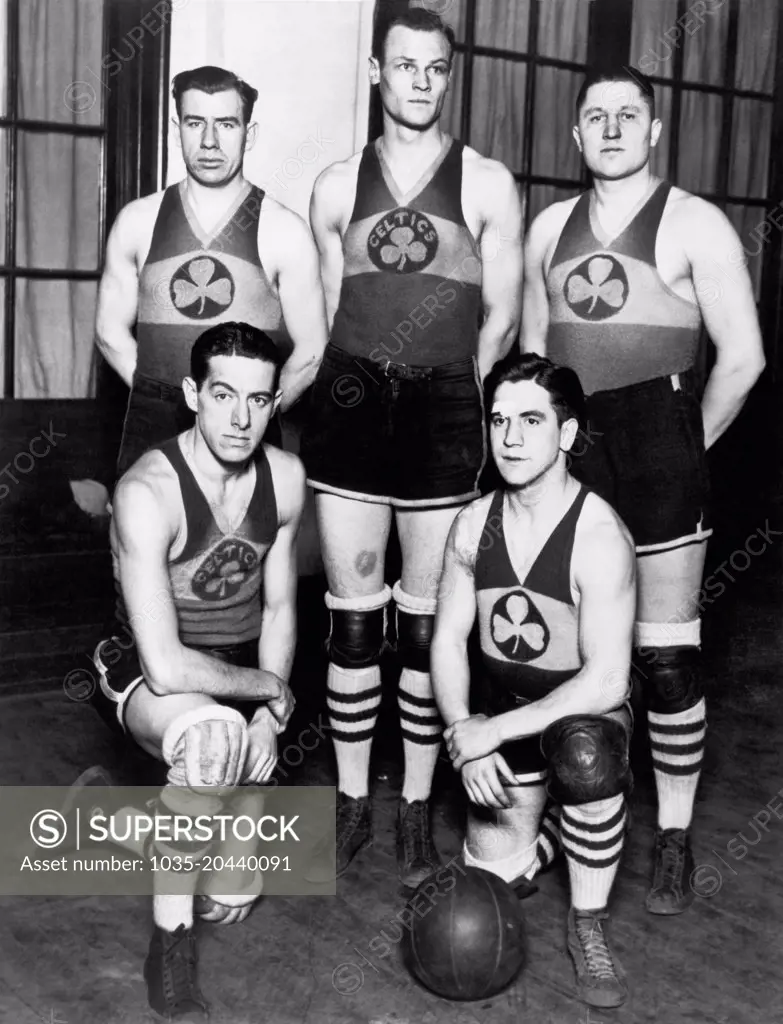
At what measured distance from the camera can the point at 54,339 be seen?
475cm

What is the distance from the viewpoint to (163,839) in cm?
244

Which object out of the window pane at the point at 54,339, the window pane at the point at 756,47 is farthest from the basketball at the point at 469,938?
the window pane at the point at 756,47

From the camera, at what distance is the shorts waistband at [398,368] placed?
3049mm

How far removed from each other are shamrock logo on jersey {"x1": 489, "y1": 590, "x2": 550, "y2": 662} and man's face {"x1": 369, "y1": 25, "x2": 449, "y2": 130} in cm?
118

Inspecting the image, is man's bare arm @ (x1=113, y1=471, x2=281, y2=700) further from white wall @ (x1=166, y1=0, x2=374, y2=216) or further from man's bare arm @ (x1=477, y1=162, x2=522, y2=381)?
white wall @ (x1=166, y1=0, x2=374, y2=216)

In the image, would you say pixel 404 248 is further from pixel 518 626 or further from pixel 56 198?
pixel 56 198

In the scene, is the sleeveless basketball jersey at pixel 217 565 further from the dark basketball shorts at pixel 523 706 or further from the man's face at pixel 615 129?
the man's face at pixel 615 129

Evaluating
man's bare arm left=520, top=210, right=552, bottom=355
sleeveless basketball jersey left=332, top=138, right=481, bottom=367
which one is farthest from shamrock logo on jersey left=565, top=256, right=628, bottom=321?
sleeveless basketball jersey left=332, top=138, right=481, bottom=367

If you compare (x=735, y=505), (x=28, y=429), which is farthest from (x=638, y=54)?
(x=28, y=429)

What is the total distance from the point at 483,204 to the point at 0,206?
2255 millimetres

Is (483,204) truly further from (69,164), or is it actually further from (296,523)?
(69,164)

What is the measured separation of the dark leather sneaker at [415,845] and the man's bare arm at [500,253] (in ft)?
3.96

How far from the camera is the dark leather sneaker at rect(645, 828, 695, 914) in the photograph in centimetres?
290

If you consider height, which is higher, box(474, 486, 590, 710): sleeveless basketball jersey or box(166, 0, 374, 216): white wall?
box(166, 0, 374, 216): white wall
